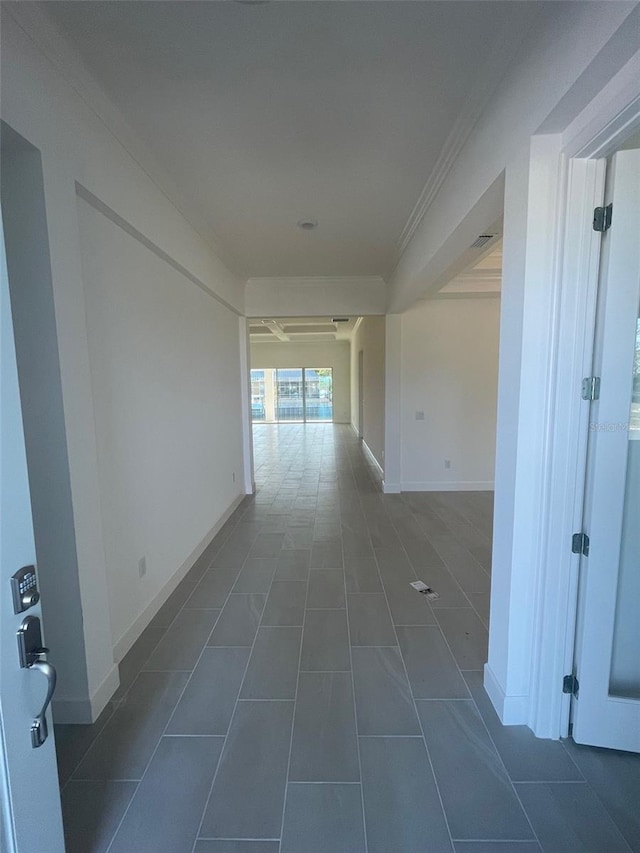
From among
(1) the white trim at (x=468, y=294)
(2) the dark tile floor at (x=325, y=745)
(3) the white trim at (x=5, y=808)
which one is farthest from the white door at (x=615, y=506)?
(1) the white trim at (x=468, y=294)

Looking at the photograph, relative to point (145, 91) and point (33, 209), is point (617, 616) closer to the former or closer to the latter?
point (33, 209)

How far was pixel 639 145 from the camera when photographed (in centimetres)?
138

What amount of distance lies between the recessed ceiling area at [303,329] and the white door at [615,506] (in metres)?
5.43

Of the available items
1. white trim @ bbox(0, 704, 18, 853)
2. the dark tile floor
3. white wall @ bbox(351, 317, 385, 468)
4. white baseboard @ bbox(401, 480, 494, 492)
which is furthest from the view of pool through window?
white trim @ bbox(0, 704, 18, 853)

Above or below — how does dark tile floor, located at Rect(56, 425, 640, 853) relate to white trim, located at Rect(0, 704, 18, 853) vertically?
below

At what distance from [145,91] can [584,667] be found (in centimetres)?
294

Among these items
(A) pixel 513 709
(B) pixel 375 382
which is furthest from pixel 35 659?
(B) pixel 375 382

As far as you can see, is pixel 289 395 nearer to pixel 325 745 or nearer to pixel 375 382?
pixel 375 382

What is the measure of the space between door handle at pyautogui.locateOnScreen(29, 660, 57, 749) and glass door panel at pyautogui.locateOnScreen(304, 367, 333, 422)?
40.5 ft

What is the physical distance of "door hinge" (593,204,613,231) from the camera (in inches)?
52.7

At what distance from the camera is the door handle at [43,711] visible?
0.81 m

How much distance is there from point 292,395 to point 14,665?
42.1 feet

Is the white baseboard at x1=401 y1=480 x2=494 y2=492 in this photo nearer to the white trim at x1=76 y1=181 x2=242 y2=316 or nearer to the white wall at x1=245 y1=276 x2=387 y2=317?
the white wall at x1=245 y1=276 x2=387 y2=317

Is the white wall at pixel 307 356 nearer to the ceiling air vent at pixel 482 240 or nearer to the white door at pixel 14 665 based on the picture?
the ceiling air vent at pixel 482 240
